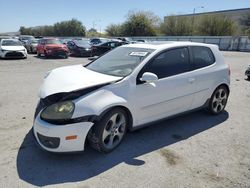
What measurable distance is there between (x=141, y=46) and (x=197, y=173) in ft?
7.71

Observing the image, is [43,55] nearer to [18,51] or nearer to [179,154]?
[18,51]

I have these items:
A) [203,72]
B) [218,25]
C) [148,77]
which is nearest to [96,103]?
[148,77]

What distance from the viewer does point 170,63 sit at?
401 centimetres

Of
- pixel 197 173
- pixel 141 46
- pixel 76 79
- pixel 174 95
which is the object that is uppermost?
pixel 141 46

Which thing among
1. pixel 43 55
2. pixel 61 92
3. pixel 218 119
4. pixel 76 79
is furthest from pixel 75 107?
pixel 43 55

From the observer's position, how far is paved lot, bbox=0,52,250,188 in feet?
9.21

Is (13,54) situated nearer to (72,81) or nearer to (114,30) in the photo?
(72,81)

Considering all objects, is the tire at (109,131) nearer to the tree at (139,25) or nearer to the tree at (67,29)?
the tree at (139,25)

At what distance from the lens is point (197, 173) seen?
118 inches

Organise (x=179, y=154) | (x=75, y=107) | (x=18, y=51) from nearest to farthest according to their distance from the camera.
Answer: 1. (x=75, y=107)
2. (x=179, y=154)
3. (x=18, y=51)

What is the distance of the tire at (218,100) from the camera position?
4898 millimetres

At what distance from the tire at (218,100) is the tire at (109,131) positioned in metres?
2.30

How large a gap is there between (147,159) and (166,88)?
1.22 m

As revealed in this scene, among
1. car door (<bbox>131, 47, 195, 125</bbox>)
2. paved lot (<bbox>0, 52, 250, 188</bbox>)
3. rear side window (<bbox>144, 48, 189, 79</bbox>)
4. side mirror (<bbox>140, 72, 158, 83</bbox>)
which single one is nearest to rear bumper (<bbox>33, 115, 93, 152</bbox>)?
paved lot (<bbox>0, 52, 250, 188</bbox>)
